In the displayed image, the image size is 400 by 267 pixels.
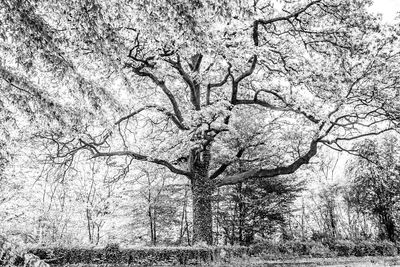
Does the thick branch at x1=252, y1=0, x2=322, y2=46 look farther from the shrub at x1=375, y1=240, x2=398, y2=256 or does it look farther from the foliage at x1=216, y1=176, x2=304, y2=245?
the shrub at x1=375, y1=240, x2=398, y2=256

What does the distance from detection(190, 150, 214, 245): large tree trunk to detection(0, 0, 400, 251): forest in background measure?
50 mm

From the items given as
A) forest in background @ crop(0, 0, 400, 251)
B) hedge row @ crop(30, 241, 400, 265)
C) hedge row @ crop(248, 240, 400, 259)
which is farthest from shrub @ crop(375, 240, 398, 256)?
hedge row @ crop(30, 241, 400, 265)

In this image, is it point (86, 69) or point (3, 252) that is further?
point (86, 69)

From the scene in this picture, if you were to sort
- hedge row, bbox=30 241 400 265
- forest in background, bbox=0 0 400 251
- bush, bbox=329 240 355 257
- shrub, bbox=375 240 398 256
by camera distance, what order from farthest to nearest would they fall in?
1. shrub, bbox=375 240 398 256
2. bush, bbox=329 240 355 257
3. hedge row, bbox=30 241 400 265
4. forest in background, bbox=0 0 400 251

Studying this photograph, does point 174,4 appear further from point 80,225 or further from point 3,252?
point 80,225

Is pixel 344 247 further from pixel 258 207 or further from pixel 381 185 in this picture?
pixel 381 185

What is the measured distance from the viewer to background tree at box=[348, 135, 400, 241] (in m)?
14.5

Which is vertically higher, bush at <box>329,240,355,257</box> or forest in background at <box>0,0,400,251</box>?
forest in background at <box>0,0,400,251</box>

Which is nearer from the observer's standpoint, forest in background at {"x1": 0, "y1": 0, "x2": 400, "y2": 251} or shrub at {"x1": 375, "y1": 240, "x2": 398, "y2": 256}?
forest in background at {"x1": 0, "y1": 0, "x2": 400, "y2": 251}

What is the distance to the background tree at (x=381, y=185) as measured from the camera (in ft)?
47.5

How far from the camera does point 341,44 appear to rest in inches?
399

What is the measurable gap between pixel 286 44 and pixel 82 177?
40.8 ft

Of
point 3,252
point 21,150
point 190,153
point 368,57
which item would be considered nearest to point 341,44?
point 368,57

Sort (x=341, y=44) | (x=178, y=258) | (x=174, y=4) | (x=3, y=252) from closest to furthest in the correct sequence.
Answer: (x=3, y=252), (x=174, y=4), (x=178, y=258), (x=341, y=44)
